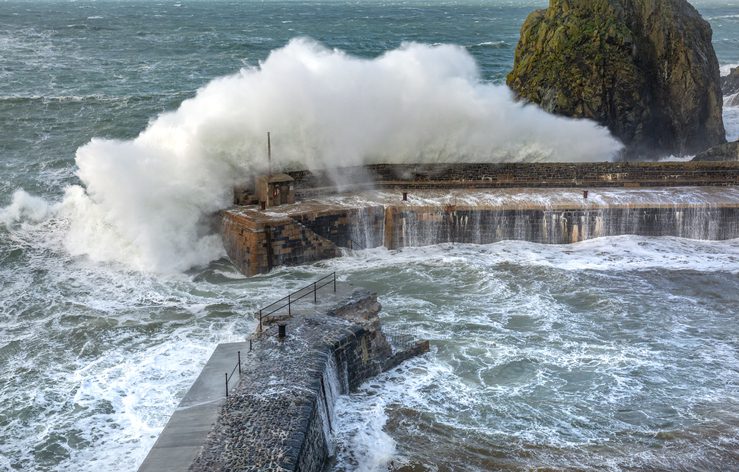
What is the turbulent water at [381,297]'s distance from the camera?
9.80m

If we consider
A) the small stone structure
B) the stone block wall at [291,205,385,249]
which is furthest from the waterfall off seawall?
the small stone structure

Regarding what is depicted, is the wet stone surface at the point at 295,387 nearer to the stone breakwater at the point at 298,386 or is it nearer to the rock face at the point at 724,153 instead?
the stone breakwater at the point at 298,386

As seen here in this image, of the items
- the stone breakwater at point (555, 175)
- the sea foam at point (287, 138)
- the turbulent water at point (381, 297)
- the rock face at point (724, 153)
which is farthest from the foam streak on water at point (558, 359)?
the rock face at point (724, 153)

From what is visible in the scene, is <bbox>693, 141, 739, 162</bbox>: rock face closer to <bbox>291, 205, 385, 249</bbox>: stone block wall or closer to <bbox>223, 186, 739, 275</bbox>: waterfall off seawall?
<bbox>223, 186, 739, 275</bbox>: waterfall off seawall

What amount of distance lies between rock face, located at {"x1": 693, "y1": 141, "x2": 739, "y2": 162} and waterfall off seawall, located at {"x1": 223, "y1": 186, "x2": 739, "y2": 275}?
355 cm

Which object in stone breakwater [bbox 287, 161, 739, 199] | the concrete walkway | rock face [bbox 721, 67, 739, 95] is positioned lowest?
the concrete walkway

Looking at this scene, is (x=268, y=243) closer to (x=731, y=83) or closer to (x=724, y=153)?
(x=724, y=153)

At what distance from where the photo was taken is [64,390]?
11047 mm

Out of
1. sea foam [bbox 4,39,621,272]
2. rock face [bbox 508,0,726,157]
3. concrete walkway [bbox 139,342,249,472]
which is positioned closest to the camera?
concrete walkway [bbox 139,342,249,472]

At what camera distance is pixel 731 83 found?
3625 cm

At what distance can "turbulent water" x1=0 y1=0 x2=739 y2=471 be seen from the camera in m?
9.80

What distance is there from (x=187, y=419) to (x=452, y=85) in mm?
16080

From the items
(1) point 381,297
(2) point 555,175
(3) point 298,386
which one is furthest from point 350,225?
(3) point 298,386

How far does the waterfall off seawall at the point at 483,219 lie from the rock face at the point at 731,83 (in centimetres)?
1907
